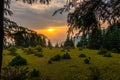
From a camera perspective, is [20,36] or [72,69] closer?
[20,36]

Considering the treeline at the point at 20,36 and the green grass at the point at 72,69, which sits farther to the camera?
the green grass at the point at 72,69

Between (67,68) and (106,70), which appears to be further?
(67,68)

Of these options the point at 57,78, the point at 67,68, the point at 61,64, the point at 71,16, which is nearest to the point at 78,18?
the point at 71,16

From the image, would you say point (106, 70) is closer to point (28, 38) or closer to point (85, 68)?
point (85, 68)

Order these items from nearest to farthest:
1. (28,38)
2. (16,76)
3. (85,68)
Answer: (16,76) < (28,38) < (85,68)

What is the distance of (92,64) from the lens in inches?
1412

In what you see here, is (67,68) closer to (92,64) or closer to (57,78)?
(92,64)

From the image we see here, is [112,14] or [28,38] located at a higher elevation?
[112,14]

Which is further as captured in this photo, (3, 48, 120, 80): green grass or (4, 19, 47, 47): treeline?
(3, 48, 120, 80): green grass

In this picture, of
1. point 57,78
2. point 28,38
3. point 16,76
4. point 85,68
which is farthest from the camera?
point 85,68

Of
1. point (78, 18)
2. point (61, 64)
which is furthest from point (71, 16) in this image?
point (61, 64)

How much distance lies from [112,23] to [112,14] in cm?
54

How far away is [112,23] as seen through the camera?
69.5 feet

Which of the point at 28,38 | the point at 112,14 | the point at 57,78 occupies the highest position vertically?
the point at 112,14
